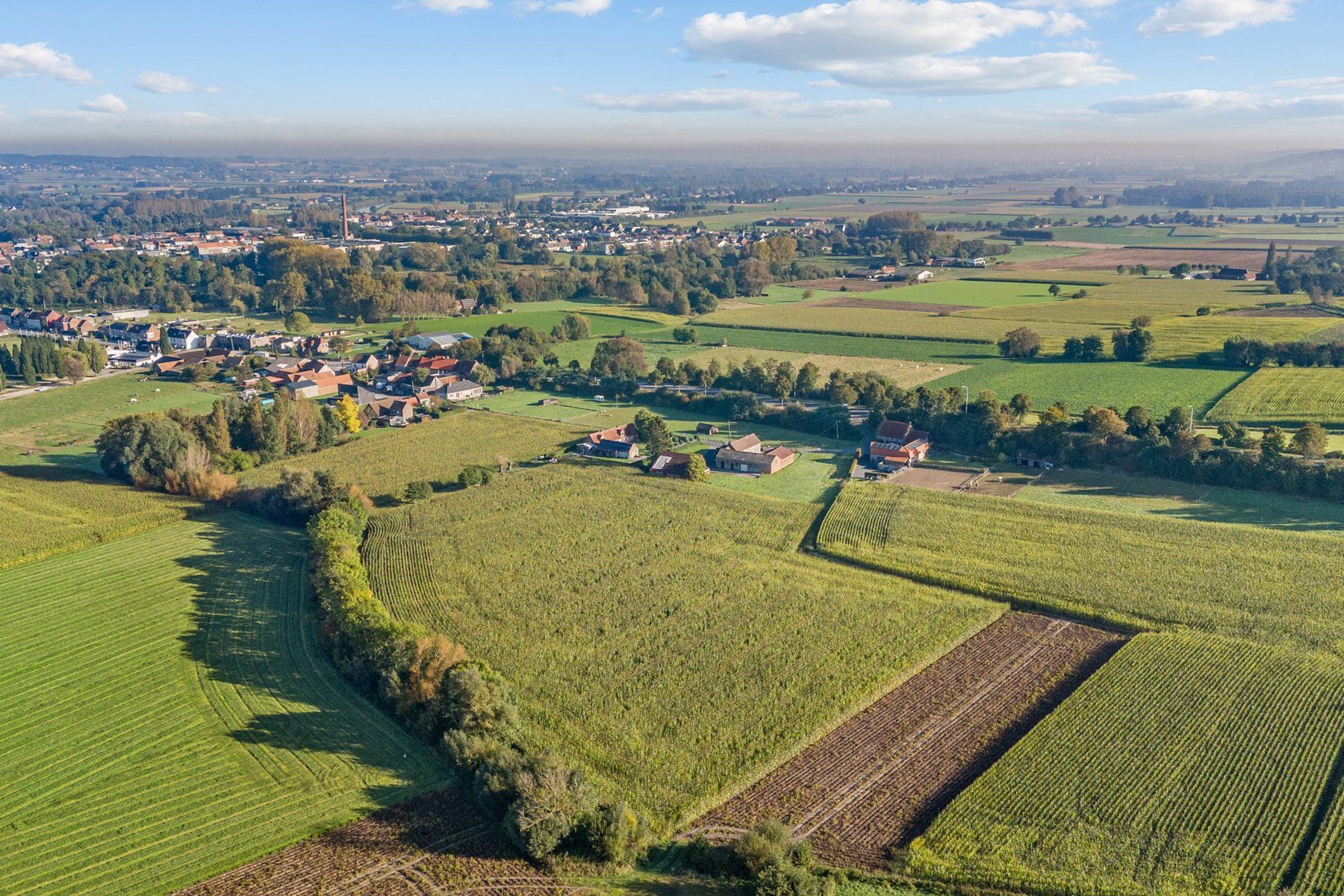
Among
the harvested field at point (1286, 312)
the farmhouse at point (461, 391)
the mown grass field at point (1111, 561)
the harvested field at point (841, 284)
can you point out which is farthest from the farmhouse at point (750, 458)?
the harvested field at point (841, 284)

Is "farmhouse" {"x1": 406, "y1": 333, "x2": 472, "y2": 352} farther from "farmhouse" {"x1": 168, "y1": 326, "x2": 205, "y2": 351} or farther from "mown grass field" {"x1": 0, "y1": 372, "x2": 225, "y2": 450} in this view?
"farmhouse" {"x1": 168, "y1": 326, "x2": 205, "y2": 351}

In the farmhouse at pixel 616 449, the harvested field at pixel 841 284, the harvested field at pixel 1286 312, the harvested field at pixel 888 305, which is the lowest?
the farmhouse at pixel 616 449

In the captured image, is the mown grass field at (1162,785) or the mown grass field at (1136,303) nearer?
the mown grass field at (1162,785)

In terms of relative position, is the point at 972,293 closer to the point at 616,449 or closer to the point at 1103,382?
the point at 1103,382

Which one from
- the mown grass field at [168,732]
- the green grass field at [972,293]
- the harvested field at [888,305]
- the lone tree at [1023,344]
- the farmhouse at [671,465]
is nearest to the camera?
the mown grass field at [168,732]

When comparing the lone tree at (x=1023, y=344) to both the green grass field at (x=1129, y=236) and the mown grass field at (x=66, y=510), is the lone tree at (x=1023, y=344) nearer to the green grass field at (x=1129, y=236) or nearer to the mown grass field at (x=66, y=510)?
the mown grass field at (x=66, y=510)

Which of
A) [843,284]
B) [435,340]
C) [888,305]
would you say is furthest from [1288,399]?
[843,284]

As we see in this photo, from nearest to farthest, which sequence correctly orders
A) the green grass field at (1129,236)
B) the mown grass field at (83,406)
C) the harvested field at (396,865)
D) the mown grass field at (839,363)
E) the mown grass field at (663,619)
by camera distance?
the harvested field at (396,865), the mown grass field at (663,619), the mown grass field at (83,406), the mown grass field at (839,363), the green grass field at (1129,236)
